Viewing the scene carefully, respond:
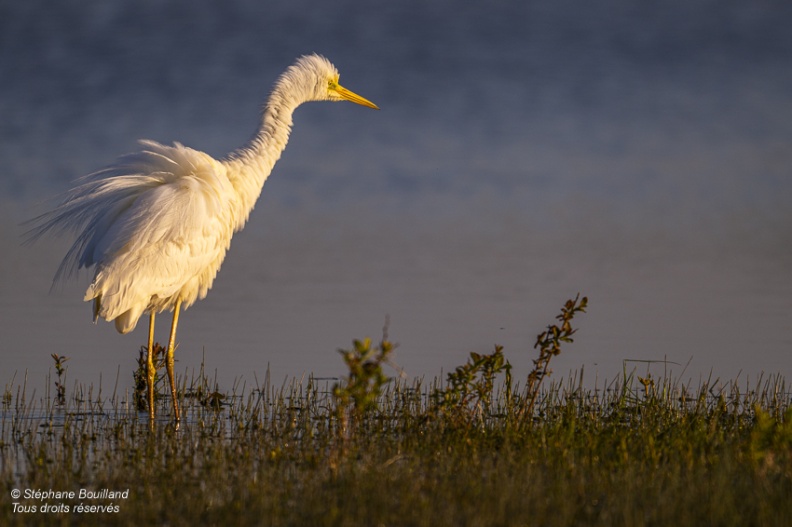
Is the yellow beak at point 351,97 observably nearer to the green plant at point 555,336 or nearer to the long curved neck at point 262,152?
the long curved neck at point 262,152

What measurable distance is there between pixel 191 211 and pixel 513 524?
5542 millimetres

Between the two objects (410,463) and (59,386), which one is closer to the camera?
(410,463)

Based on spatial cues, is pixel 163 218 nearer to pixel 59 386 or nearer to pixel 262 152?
pixel 262 152

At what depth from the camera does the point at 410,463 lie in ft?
19.6

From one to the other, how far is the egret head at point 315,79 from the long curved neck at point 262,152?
256 mm

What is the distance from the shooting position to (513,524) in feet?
14.6

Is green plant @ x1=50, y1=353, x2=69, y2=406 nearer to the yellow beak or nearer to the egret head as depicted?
the egret head

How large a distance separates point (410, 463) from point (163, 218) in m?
4.05

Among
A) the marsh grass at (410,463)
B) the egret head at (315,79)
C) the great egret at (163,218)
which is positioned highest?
the egret head at (315,79)

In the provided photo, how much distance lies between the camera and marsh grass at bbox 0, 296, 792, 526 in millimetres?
4680

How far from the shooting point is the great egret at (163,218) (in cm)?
839

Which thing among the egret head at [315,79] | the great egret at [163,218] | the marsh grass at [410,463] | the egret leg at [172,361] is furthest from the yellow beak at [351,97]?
the marsh grass at [410,463]

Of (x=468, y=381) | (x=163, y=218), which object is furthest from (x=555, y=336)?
(x=163, y=218)

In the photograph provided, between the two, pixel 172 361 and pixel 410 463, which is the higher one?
pixel 172 361
